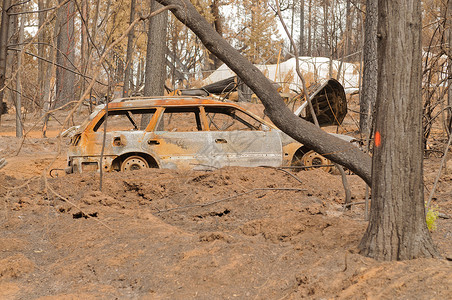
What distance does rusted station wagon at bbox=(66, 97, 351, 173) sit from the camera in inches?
356

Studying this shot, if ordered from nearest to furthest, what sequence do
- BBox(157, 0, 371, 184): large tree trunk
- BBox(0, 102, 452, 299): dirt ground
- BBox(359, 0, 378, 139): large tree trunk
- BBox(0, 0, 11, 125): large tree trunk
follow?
1. BBox(0, 102, 452, 299): dirt ground
2. BBox(157, 0, 371, 184): large tree trunk
3. BBox(0, 0, 11, 125): large tree trunk
4. BBox(359, 0, 378, 139): large tree trunk

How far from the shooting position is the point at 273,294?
168 inches

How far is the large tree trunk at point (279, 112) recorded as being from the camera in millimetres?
5238

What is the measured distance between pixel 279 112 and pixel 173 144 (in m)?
4.01

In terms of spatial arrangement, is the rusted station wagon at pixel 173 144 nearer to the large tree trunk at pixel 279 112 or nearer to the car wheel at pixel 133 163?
the car wheel at pixel 133 163

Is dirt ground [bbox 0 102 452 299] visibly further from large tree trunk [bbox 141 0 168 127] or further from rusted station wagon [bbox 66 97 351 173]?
large tree trunk [bbox 141 0 168 127]

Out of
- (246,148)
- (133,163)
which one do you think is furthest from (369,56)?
(133,163)

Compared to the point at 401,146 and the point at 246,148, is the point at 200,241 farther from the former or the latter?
the point at 246,148

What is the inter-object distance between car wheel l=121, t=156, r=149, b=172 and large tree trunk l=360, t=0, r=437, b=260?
545 centimetres

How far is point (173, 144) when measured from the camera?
30.0 ft

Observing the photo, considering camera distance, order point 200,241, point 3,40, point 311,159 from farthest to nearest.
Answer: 1. point 311,159
2. point 3,40
3. point 200,241

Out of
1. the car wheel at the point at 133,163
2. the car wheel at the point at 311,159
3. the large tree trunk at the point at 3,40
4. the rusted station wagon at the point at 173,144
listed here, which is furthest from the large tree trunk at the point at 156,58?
the large tree trunk at the point at 3,40

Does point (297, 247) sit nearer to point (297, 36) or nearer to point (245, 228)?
point (245, 228)

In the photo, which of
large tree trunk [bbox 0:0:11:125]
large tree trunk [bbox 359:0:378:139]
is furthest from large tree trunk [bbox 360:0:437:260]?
large tree trunk [bbox 359:0:378:139]
